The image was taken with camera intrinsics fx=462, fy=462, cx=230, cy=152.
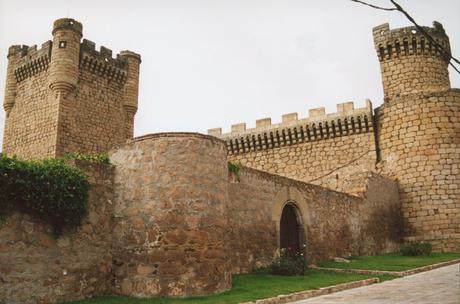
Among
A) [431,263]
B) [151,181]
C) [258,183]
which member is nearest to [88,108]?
[258,183]

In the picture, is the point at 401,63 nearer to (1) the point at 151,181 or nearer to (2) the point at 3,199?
(1) the point at 151,181

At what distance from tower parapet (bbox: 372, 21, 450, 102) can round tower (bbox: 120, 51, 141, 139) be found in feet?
44.6

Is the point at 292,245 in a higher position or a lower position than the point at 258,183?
lower

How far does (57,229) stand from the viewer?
8539 millimetres

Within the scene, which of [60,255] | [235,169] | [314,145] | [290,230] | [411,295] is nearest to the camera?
[411,295]

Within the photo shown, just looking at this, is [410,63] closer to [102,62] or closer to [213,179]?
[102,62]

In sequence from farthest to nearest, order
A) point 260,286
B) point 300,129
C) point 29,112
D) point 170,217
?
point 29,112
point 300,129
point 260,286
point 170,217

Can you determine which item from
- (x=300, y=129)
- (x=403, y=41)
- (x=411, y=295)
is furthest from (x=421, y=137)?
(x=411, y=295)

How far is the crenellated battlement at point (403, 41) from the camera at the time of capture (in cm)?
2230

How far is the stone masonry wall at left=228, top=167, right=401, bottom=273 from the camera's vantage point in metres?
11.9

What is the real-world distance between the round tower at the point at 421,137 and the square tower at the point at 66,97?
548 inches

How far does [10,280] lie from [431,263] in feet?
36.8

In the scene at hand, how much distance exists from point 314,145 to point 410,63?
607 centimetres

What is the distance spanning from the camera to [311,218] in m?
14.4
